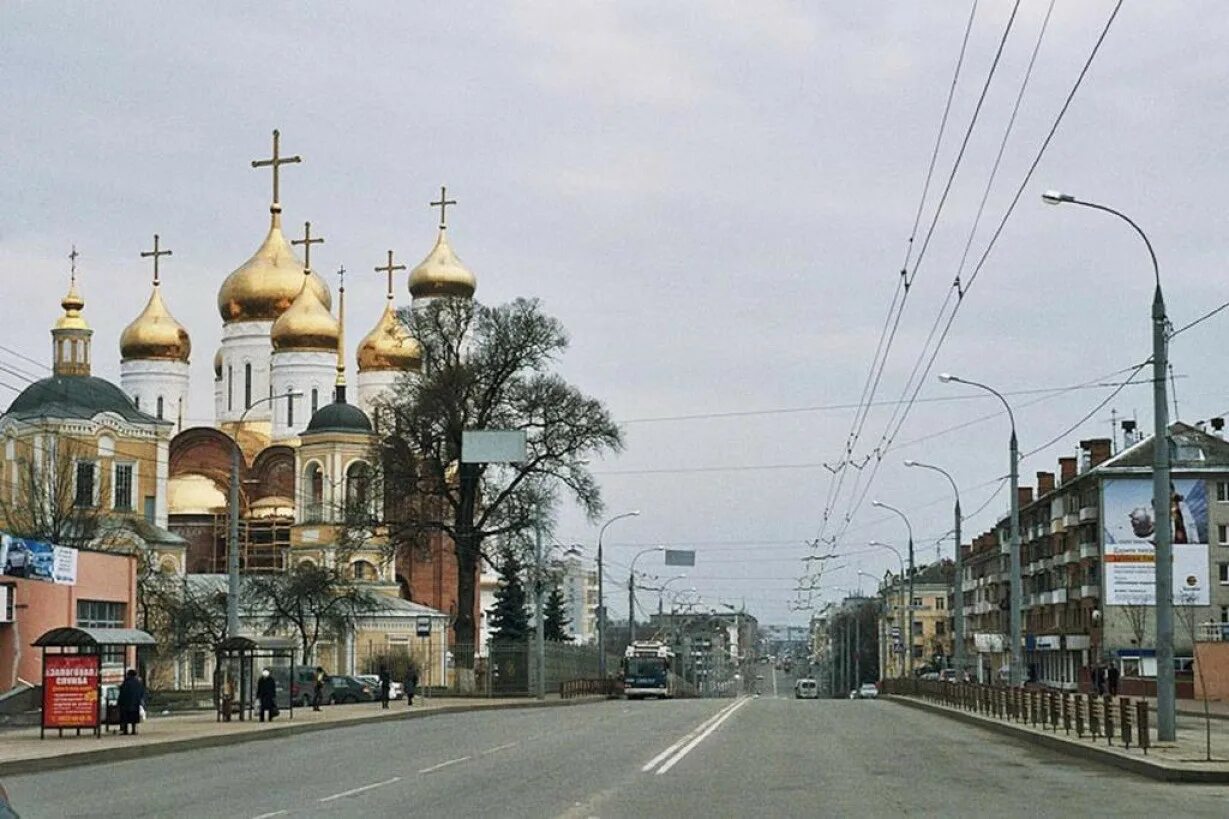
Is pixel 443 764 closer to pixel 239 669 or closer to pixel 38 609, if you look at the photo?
pixel 239 669

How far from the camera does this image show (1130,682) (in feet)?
222

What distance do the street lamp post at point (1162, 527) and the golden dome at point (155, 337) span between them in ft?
284

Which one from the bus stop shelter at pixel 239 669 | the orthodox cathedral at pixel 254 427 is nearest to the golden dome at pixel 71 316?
the orthodox cathedral at pixel 254 427

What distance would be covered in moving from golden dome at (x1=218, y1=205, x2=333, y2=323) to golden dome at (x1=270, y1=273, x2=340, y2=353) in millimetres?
2035

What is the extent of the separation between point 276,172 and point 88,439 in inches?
990

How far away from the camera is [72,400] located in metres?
88.6

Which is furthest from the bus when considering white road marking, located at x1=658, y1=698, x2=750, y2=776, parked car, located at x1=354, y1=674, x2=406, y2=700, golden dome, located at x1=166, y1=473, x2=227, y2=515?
white road marking, located at x1=658, y1=698, x2=750, y2=776

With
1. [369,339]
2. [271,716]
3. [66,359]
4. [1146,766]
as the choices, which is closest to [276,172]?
[369,339]

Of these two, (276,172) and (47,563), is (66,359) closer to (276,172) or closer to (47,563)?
(276,172)

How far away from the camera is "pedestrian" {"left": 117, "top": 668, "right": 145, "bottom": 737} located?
36.3m

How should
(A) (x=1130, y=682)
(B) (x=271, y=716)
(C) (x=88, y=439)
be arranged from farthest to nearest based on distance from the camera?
1. (C) (x=88, y=439)
2. (A) (x=1130, y=682)
3. (B) (x=271, y=716)

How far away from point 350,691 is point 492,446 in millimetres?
13422

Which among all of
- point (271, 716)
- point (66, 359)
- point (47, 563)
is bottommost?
point (271, 716)

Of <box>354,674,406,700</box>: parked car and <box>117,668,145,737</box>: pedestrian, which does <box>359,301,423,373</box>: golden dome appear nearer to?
<box>354,674,406,700</box>: parked car
